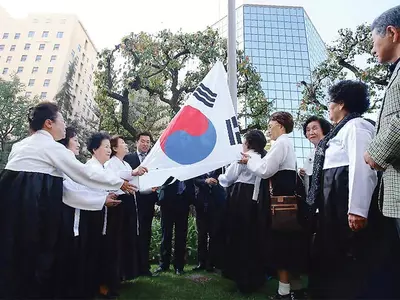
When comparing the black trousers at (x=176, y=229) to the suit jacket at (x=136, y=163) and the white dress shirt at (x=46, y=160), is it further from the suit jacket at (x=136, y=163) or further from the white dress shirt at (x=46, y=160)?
the white dress shirt at (x=46, y=160)

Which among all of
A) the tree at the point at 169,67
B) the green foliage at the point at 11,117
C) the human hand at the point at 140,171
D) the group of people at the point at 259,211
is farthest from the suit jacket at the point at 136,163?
the green foliage at the point at 11,117

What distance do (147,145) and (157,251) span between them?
2.26m

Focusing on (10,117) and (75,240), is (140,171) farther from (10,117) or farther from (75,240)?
(10,117)

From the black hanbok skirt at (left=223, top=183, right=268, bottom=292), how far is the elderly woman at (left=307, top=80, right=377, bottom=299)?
0.93 meters

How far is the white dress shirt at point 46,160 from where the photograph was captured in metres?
2.73

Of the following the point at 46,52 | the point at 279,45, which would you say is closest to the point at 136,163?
the point at 46,52

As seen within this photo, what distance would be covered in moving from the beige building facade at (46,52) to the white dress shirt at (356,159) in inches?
1910

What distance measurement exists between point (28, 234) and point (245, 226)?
2.26m

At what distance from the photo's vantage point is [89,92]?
53719 mm

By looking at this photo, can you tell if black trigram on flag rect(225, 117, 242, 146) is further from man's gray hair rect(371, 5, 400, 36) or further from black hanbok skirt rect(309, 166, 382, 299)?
man's gray hair rect(371, 5, 400, 36)

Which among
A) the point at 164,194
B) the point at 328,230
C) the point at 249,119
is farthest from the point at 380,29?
the point at 249,119

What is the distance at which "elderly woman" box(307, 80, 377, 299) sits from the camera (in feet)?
7.09

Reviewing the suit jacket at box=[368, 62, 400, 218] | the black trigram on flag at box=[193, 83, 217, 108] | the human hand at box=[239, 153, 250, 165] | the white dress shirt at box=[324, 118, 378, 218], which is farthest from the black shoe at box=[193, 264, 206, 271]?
the suit jacket at box=[368, 62, 400, 218]

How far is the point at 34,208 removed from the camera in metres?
2.63
